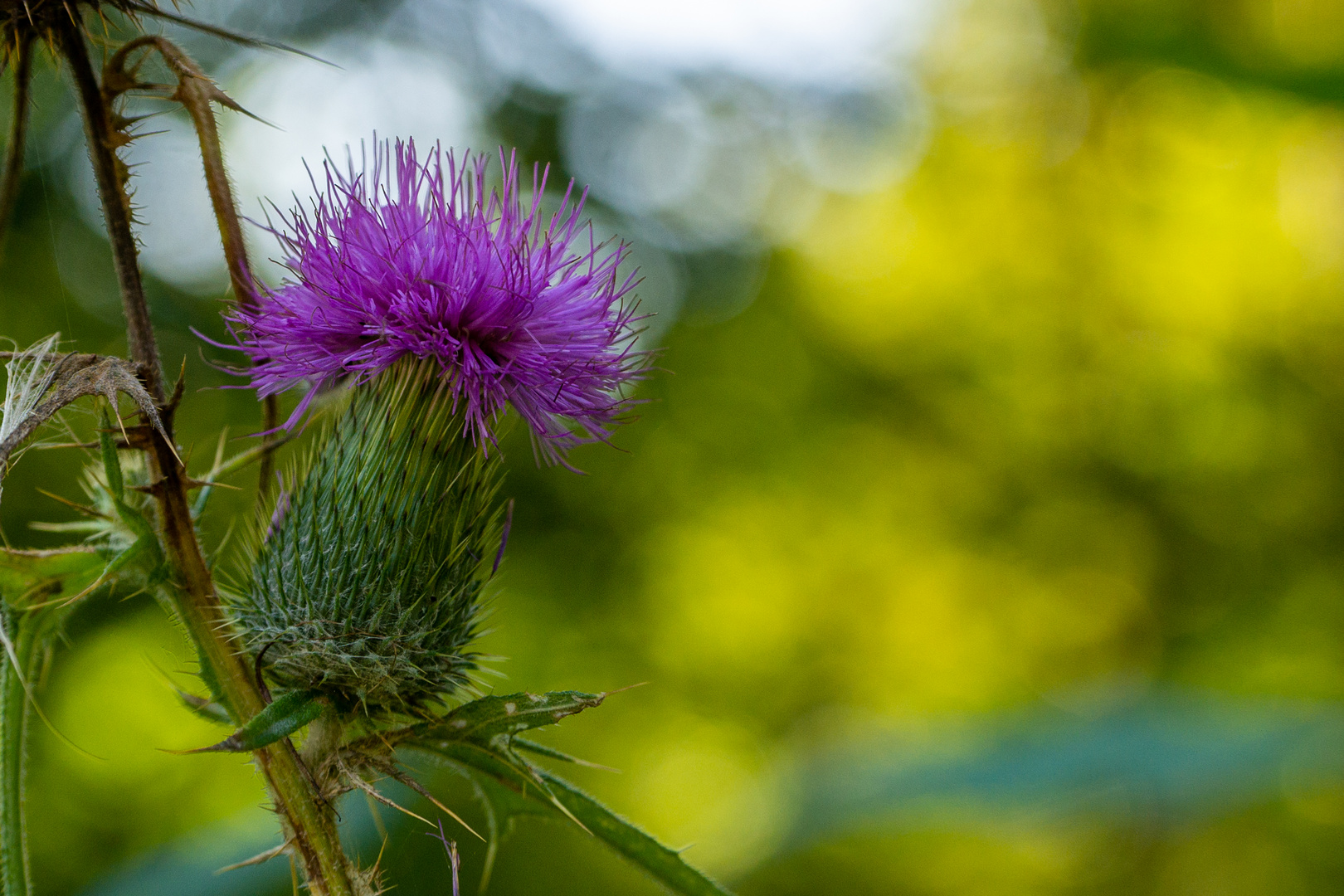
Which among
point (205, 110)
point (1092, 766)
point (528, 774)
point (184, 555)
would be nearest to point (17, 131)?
point (205, 110)

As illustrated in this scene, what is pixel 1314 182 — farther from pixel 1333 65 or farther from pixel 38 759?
pixel 38 759

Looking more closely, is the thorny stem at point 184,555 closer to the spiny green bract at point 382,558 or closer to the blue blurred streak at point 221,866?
the spiny green bract at point 382,558

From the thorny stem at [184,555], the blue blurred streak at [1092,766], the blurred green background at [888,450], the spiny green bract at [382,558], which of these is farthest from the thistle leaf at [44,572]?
the blurred green background at [888,450]

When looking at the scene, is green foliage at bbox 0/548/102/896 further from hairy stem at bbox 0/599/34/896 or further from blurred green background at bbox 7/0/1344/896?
blurred green background at bbox 7/0/1344/896

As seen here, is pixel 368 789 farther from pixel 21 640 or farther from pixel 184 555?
pixel 21 640

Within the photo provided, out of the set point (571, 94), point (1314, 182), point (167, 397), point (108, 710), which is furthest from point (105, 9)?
point (571, 94)

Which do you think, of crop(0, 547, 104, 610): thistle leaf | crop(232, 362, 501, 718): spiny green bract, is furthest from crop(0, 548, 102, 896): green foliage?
crop(232, 362, 501, 718): spiny green bract

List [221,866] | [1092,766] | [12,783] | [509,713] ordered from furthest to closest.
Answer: [1092,766] → [221,866] → [509,713] → [12,783]
